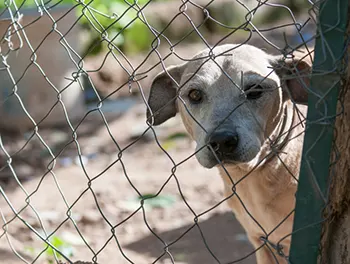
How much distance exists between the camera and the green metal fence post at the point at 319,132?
204cm

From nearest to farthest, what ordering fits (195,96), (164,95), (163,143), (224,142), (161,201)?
1. (224,142)
2. (195,96)
3. (164,95)
4. (161,201)
5. (163,143)

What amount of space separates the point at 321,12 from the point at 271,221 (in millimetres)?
1859

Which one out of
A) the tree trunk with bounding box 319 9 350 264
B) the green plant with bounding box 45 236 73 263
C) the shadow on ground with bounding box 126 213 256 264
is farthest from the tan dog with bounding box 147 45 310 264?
the green plant with bounding box 45 236 73 263

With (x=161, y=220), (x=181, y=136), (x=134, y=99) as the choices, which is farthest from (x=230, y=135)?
(x=134, y=99)

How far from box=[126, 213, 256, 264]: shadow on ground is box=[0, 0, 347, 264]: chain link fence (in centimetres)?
2

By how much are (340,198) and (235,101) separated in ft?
3.70

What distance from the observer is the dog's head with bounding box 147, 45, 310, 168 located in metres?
3.03

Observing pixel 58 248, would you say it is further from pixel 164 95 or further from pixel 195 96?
pixel 195 96

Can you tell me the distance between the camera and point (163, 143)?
7312 mm

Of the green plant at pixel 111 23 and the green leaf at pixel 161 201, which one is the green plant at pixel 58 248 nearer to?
the green plant at pixel 111 23

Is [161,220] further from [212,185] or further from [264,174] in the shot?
[264,174]

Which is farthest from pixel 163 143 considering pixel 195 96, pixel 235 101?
pixel 235 101

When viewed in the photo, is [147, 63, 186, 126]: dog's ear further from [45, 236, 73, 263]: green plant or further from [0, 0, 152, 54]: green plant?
[45, 236, 73, 263]: green plant

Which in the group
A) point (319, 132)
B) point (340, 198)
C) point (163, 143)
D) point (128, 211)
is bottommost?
point (340, 198)
